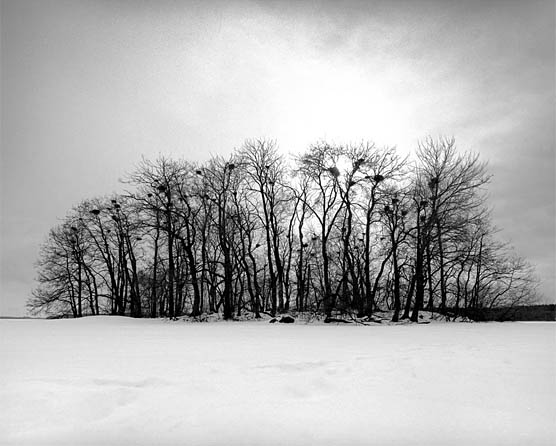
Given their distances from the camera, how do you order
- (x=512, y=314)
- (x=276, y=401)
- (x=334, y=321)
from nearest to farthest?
(x=276, y=401)
(x=334, y=321)
(x=512, y=314)

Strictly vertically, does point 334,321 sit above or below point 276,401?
below

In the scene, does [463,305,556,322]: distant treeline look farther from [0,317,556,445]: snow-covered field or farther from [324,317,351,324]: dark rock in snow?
[0,317,556,445]: snow-covered field

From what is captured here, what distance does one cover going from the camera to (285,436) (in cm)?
270

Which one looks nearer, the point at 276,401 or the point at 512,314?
the point at 276,401

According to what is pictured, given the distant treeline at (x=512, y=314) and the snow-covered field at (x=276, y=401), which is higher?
the snow-covered field at (x=276, y=401)

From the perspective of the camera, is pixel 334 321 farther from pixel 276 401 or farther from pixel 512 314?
pixel 276 401

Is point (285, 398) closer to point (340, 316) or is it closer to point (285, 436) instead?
→ point (285, 436)

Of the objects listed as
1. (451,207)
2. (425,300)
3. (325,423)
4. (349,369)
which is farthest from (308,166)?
(325,423)

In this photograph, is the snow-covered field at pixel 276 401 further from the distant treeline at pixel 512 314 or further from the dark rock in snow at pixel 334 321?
the distant treeline at pixel 512 314

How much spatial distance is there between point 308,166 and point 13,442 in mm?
19754

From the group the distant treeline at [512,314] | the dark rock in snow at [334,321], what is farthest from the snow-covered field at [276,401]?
the distant treeline at [512,314]

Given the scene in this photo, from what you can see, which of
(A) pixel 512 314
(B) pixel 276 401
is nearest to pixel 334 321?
(A) pixel 512 314

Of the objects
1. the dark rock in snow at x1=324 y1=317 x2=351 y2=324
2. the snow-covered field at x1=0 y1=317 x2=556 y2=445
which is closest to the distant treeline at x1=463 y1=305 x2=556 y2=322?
the dark rock in snow at x1=324 y1=317 x2=351 y2=324

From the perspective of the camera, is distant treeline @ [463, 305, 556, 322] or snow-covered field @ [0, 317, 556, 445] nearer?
snow-covered field @ [0, 317, 556, 445]
